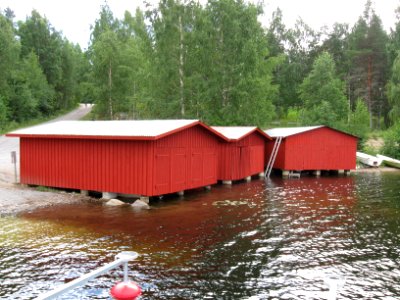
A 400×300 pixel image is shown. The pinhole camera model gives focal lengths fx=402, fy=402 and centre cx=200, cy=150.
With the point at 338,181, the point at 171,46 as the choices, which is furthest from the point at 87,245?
the point at 171,46

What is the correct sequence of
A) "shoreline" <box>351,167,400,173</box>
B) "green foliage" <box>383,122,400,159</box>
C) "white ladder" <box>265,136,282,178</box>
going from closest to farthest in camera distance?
1. "white ladder" <box>265,136,282,178</box>
2. "shoreline" <box>351,167,400,173</box>
3. "green foliage" <box>383,122,400,159</box>

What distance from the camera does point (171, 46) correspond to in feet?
95.0

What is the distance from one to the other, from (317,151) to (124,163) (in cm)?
1477

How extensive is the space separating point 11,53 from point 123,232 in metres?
37.1

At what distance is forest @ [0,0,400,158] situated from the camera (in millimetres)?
29125

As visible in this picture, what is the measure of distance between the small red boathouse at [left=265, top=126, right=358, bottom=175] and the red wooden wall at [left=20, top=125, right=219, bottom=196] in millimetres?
7901

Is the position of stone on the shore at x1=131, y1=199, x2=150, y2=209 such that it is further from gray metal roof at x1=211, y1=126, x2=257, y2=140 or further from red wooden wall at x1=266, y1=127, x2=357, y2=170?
red wooden wall at x1=266, y1=127, x2=357, y2=170

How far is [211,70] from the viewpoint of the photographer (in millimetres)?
29656

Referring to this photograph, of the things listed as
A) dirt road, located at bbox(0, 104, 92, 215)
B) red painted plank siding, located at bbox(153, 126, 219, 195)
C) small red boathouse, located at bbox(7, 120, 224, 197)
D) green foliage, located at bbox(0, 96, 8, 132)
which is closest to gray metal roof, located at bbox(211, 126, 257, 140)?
red painted plank siding, located at bbox(153, 126, 219, 195)

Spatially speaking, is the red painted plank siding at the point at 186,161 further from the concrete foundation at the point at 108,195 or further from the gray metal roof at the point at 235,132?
the concrete foundation at the point at 108,195

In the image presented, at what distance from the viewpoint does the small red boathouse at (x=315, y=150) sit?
81.7ft

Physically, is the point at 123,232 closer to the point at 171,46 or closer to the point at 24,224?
the point at 24,224

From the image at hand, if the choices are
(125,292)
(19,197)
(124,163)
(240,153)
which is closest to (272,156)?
(240,153)

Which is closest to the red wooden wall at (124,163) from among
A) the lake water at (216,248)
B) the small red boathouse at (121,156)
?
the small red boathouse at (121,156)
